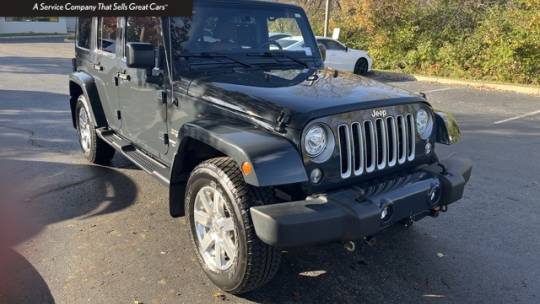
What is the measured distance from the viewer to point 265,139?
2.97 m

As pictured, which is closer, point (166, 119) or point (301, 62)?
point (166, 119)

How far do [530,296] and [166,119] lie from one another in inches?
119

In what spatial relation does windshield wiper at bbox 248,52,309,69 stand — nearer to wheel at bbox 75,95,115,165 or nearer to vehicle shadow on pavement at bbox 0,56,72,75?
wheel at bbox 75,95,115,165

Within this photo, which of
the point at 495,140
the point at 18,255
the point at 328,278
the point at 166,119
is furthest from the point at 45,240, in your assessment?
the point at 495,140

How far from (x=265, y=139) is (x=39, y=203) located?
9.74 ft

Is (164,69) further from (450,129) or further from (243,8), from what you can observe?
(450,129)

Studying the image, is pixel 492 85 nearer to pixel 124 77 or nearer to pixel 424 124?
pixel 424 124

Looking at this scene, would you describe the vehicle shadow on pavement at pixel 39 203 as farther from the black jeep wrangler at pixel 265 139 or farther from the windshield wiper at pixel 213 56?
the windshield wiper at pixel 213 56

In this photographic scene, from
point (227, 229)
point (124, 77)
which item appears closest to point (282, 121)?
point (227, 229)

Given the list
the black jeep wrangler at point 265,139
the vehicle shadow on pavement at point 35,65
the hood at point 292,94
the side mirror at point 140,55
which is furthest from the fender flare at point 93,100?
the vehicle shadow on pavement at point 35,65

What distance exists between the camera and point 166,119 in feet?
13.4

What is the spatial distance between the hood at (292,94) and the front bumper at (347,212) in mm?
517

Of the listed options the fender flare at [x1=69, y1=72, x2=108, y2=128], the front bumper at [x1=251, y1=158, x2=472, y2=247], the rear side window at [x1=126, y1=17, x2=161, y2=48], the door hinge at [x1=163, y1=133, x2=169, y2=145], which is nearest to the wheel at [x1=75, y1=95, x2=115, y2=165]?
the fender flare at [x1=69, y1=72, x2=108, y2=128]

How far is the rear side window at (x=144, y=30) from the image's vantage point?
4145 millimetres
